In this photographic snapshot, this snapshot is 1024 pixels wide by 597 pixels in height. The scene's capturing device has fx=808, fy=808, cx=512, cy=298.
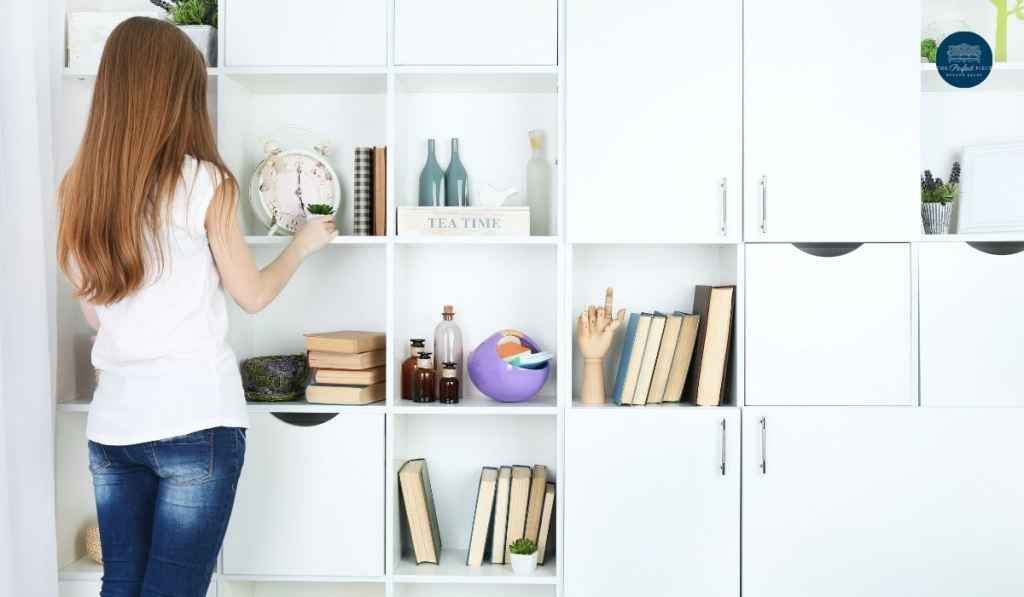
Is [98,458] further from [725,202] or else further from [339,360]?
[725,202]

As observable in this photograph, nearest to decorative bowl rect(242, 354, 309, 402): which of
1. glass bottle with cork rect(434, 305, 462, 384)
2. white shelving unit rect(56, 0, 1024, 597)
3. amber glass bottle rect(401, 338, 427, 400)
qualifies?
white shelving unit rect(56, 0, 1024, 597)

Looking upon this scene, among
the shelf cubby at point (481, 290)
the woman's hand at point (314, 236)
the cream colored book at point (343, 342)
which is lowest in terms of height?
the cream colored book at point (343, 342)

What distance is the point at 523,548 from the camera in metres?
2.25

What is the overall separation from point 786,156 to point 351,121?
4.22ft

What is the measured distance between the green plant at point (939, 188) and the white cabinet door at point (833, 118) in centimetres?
18

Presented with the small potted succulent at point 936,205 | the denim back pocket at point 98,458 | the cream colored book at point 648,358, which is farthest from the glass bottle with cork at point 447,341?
the small potted succulent at point 936,205

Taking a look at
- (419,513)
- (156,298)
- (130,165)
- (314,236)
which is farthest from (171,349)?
(419,513)

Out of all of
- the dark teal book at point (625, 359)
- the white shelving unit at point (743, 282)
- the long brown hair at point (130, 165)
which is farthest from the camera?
the dark teal book at point (625, 359)

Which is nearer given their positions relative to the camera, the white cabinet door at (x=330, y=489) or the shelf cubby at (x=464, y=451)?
the white cabinet door at (x=330, y=489)

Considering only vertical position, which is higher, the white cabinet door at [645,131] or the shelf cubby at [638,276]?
the white cabinet door at [645,131]

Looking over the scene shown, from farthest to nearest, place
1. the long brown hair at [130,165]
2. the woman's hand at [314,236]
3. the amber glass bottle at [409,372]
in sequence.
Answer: the amber glass bottle at [409,372] < the woman's hand at [314,236] < the long brown hair at [130,165]

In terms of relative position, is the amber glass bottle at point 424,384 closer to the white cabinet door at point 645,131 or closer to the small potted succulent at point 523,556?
the small potted succulent at point 523,556

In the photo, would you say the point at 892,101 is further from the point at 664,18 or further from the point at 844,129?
the point at 664,18

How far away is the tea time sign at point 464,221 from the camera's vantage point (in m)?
2.24
